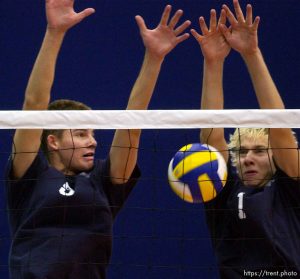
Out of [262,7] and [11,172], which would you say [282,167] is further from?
[262,7]

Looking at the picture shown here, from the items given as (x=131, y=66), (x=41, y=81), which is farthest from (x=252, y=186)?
(x=131, y=66)

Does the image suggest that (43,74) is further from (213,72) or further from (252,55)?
(252,55)

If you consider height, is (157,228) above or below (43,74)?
below

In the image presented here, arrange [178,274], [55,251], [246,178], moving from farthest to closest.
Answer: [178,274] < [246,178] < [55,251]

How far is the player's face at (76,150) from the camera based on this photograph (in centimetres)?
387

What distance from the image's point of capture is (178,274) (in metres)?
5.36

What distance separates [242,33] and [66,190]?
1.06 m

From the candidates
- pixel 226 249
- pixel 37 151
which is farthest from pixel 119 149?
pixel 226 249

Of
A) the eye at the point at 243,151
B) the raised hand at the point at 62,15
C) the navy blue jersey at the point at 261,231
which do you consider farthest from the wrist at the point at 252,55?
the raised hand at the point at 62,15

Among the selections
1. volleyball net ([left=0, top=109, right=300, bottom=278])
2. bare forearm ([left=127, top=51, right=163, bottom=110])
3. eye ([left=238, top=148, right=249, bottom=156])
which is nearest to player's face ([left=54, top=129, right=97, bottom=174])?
bare forearm ([left=127, top=51, right=163, bottom=110])

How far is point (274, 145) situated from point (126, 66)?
1864 mm

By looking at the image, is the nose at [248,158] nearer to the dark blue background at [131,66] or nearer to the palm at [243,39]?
the palm at [243,39]

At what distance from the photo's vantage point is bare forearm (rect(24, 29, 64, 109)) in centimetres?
368

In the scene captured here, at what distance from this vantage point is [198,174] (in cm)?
372
